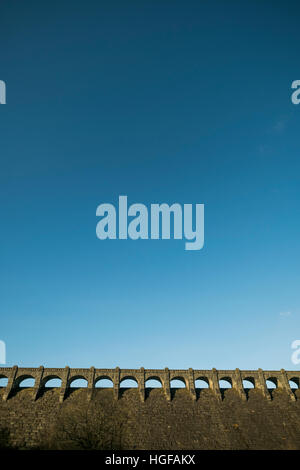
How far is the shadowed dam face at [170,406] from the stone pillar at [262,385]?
0.51 ft

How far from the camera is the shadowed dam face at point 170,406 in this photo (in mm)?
39156

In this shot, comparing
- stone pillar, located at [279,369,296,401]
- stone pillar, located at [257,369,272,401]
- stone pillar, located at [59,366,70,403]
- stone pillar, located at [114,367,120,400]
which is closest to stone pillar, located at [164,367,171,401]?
stone pillar, located at [114,367,120,400]

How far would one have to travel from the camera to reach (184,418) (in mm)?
43344

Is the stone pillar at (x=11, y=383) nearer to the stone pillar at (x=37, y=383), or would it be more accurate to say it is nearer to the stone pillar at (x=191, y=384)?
the stone pillar at (x=37, y=383)

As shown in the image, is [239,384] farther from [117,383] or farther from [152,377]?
[117,383]

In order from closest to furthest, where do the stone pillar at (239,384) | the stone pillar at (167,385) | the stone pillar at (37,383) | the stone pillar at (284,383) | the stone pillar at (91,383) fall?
the stone pillar at (37,383) < the stone pillar at (91,383) < the stone pillar at (167,385) < the stone pillar at (239,384) < the stone pillar at (284,383)

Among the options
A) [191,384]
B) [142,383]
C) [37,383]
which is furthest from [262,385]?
[37,383]

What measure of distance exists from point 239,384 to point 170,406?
1327 cm

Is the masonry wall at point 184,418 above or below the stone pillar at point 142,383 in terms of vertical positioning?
below

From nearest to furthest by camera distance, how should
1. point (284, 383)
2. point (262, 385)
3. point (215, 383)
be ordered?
point (215, 383) < point (262, 385) < point (284, 383)

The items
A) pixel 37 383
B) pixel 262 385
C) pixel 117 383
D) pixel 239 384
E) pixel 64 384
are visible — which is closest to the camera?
pixel 37 383

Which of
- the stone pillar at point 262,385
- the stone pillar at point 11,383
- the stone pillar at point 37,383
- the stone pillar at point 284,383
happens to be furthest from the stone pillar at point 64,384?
the stone pillar at point 284,383
